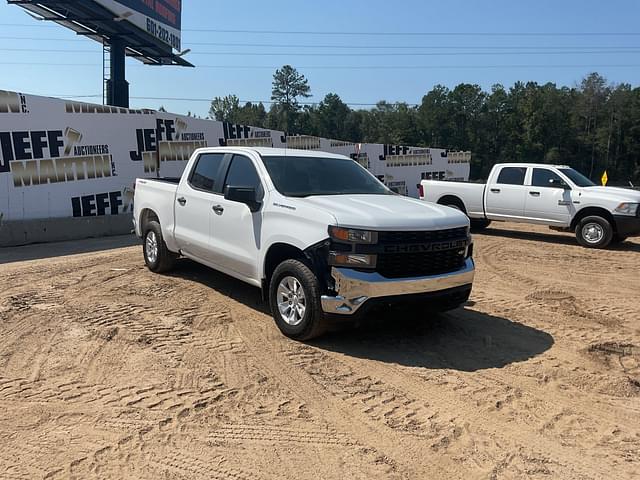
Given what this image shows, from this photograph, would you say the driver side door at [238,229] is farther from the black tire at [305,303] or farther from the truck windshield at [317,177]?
the black tire at [305,303]

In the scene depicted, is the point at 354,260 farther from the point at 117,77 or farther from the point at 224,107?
the point at 224,107

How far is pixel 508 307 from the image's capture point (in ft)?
23.6

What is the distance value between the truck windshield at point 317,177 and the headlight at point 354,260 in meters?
1.15

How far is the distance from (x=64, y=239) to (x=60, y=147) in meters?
2.66

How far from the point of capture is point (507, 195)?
14.2 m

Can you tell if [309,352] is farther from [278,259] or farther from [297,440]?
[297,440]

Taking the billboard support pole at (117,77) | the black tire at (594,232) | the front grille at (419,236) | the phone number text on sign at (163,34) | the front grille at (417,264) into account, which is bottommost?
the black tire at (594,232)

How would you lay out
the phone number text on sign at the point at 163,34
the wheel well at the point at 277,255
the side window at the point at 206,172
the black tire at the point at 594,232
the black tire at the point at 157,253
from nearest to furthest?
the wheel well at the point at 277,255 → the side window at the point at 206,172 → the black tire at the point at 157,253 → the black tire at the point at 594,232 → the phone number text on sign at the point at 163,34

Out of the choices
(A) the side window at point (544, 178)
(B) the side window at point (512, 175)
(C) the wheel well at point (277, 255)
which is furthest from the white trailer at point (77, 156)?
(A) the side window at point (544, 178)

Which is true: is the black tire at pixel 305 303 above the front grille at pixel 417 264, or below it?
below

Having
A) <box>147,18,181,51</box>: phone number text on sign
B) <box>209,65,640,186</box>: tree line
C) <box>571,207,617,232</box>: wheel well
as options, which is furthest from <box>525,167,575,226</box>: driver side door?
<box>209,65,640,186</box>: tree line

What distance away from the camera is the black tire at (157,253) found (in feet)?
27.1

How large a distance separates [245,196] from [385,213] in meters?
1.54

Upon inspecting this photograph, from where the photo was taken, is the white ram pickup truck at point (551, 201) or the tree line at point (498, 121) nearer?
the white ram pickup truck at point (551, 201)
